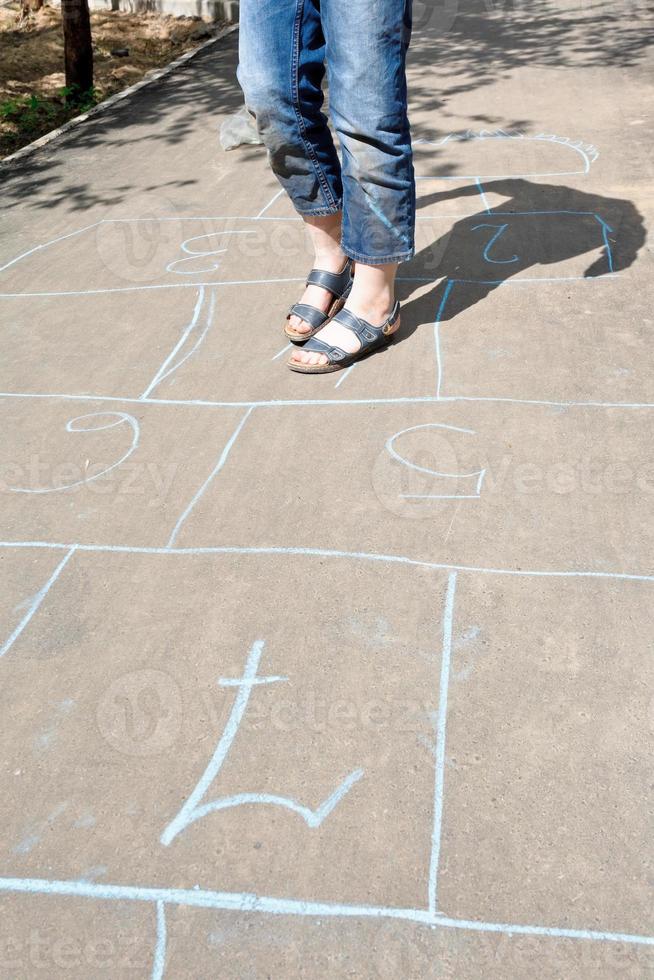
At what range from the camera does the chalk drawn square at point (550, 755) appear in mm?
1507

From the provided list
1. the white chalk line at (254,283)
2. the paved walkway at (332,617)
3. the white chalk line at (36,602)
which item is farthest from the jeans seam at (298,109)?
the white chalk line at (36,602)

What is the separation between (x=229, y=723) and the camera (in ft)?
6.01

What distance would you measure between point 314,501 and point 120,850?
1047 millimetres

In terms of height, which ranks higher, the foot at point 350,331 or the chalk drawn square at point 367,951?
the foot at point 350,331

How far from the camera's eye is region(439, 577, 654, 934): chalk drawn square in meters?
1.51

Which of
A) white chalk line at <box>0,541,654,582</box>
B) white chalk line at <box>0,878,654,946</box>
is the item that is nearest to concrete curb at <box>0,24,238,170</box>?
white chalk line at <box>0,541,654,582</box>

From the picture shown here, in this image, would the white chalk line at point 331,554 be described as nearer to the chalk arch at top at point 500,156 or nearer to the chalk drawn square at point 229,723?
the chalk drawn square at point 229,723

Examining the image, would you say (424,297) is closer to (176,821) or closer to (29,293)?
(29,293)

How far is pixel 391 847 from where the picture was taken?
159cm

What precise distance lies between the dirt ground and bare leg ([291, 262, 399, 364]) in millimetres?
4373

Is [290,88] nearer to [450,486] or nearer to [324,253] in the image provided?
[324,253]

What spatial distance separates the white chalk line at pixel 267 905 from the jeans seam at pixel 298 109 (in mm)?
2220

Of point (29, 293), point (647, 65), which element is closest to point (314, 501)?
point (29, 293)

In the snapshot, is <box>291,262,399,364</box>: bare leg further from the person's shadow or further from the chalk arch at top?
the chalk arch at top
